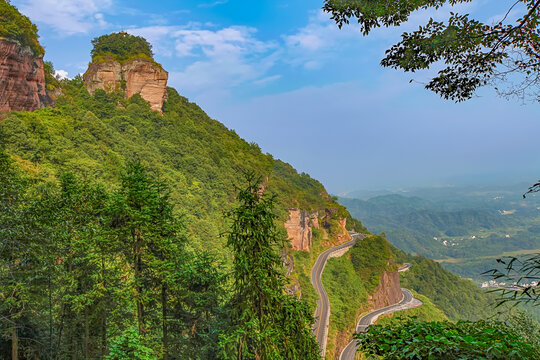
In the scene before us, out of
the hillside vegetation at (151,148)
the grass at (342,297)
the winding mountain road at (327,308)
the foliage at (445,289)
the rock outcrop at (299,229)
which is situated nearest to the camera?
the hillside vegetation at (151,148)

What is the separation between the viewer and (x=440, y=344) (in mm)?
3902

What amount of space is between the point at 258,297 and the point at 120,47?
48.1 meters

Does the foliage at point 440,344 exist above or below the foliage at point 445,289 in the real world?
above

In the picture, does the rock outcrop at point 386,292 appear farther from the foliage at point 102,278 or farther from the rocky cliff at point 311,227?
the foliage at point 102,278

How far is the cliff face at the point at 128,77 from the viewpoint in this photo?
4175 cm

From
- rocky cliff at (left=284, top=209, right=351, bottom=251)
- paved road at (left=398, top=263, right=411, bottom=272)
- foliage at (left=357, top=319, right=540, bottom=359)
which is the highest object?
foliage at (left=357, top=319, right=540, bottom=359)

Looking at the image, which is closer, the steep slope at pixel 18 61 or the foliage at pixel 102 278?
the foliage at pixel 102 278

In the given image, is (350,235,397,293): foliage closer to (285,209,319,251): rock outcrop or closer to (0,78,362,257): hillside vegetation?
(285,209,319,251): rock outcrop

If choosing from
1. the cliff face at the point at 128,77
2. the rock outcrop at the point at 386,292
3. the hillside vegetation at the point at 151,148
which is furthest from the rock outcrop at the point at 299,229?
the cliff face at the point at 128,77

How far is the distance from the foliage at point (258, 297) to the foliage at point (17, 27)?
93.8 feet

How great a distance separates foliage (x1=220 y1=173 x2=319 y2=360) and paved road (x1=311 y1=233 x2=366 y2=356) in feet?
59.6

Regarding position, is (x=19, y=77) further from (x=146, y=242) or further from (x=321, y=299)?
(x=321, y=299)

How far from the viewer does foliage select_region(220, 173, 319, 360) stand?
23.3ft

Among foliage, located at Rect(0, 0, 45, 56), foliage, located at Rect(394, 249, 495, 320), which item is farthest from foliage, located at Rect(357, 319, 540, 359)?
foliage, located at Rect(394, 249, 495, 320)
